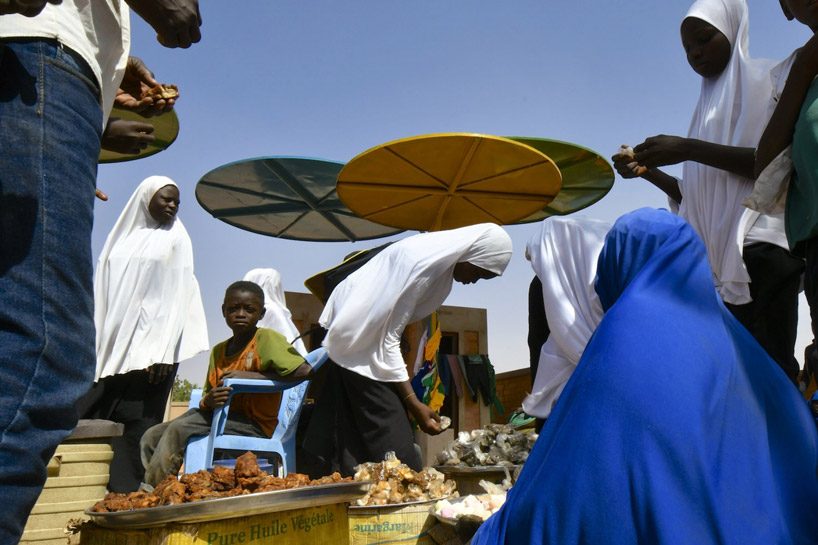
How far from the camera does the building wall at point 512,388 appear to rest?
10.9m

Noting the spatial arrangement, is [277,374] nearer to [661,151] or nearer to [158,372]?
[158,372]

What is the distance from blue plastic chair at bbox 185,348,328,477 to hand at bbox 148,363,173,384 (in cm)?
49

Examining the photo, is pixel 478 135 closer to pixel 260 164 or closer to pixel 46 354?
pixel 260 164

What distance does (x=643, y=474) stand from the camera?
5.28 ft

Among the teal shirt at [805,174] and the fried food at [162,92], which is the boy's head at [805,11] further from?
the fried food at [162,92]

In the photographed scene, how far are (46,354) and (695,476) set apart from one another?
136 centimetres

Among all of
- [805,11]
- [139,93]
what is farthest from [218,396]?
[805,11]

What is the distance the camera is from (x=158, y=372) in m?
3.96

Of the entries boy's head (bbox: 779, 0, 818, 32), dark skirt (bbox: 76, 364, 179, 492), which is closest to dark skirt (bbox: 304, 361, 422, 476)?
dark skirt (bbox: 76, 364, 179, 492)

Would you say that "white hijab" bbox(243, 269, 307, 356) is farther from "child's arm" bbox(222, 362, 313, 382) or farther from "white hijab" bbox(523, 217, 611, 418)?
"white hijab" bbox(523, 217, 611, 418)

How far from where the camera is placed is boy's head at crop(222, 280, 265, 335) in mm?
4074

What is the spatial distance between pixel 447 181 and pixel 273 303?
1.94m

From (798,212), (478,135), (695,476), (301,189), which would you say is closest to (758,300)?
(798,212)

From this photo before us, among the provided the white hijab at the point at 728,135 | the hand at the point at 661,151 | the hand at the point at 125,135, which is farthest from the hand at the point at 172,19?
the white hijab at the point at 728,135
